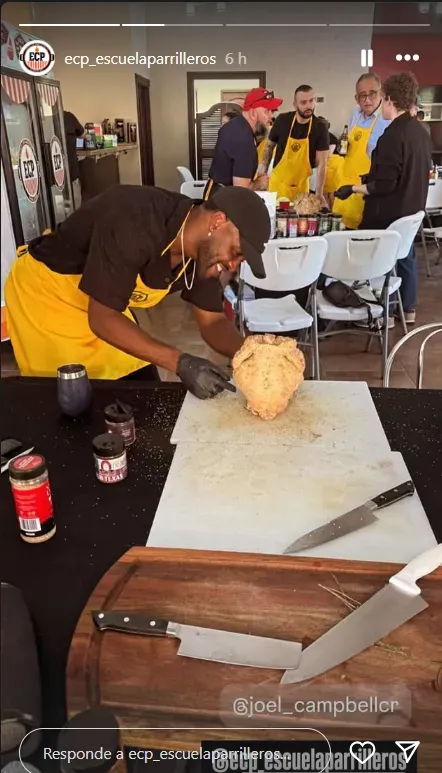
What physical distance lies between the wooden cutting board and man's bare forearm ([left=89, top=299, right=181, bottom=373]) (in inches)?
25.3

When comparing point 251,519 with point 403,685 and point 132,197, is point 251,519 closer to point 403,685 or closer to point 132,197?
point 403,685

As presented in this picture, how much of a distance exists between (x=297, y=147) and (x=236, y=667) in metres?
3.66

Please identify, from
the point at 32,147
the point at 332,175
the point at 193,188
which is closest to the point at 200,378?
the point at 32,147

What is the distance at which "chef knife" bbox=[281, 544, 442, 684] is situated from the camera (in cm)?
64

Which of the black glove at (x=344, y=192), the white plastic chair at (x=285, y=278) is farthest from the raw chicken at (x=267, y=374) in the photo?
the black glove at (x=344, y=192)

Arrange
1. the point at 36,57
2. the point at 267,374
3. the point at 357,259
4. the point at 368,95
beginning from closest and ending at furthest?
the point at 267,374 → the point at 357,259 → the point at 368,95 → the point at 36,57

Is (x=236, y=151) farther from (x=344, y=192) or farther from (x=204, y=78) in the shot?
(x=204, y=78)

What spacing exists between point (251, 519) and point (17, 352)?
39.7 inches

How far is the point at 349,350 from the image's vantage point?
336 centimetres

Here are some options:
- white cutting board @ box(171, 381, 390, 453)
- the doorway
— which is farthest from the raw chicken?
the doorway

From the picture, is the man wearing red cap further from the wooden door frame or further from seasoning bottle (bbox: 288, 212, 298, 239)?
the wooden door frame

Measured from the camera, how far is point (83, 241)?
1438 mm

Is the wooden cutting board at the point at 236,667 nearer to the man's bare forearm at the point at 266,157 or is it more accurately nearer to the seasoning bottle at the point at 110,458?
the seasoning bottle at the point at 110,458

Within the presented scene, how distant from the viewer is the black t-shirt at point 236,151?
11.0 feet
